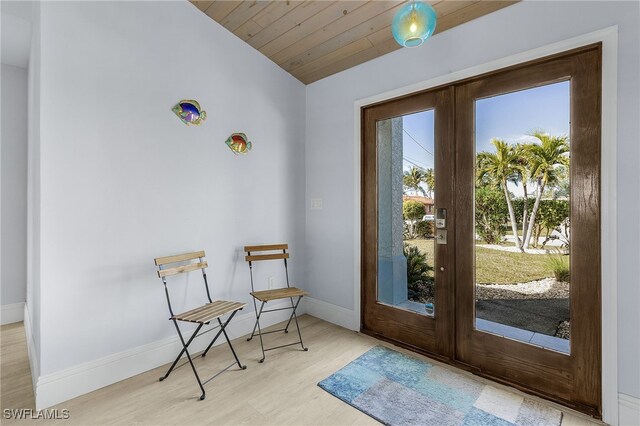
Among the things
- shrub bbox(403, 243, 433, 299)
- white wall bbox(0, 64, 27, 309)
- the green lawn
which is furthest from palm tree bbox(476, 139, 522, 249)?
white wall bbox(0, 64, 27, 309)

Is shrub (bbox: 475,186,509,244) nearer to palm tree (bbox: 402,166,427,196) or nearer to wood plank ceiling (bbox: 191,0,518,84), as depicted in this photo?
palm tree (bbox: 402,166,427,196)

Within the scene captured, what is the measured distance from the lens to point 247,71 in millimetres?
3064

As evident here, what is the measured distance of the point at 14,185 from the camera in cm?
325

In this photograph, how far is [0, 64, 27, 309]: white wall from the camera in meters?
3.19

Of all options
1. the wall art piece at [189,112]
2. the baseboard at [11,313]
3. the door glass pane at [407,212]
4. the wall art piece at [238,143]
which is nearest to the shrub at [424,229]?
the door glass pane at [407,212]

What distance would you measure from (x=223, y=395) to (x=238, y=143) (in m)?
2.13

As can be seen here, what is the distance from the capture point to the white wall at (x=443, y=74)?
1721 millimetres

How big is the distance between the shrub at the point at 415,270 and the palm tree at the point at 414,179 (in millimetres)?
508

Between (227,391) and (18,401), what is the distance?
1.32 m

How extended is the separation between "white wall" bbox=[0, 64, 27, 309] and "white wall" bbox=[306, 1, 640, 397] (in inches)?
123

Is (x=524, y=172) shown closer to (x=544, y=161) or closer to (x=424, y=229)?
(x=544, y=161)

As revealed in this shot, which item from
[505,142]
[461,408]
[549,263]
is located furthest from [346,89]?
[461,408]

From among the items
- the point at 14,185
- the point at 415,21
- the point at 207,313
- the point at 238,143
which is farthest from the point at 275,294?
the point at 14,185

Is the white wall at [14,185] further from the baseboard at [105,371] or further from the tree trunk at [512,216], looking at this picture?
the tree trunk at [512,216]
